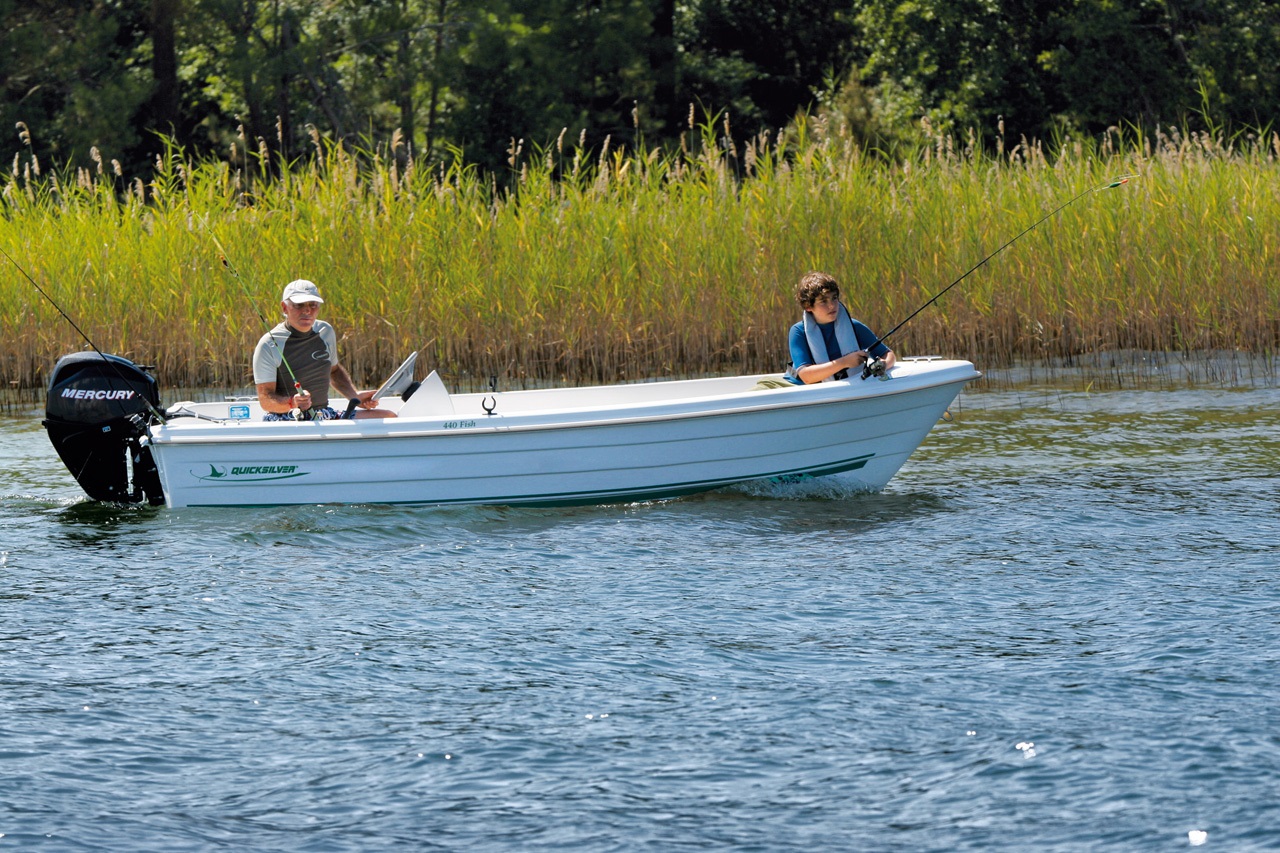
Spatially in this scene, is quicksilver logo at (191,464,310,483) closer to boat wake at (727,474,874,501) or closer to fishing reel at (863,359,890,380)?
boat wake at (727,474,874,501)

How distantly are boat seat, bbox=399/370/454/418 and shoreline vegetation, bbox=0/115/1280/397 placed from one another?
11.6 feet

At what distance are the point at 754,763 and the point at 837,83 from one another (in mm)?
25517

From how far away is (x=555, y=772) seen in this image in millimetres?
4562

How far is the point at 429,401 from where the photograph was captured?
842 centimetres

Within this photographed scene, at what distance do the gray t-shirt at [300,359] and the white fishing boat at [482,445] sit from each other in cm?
36

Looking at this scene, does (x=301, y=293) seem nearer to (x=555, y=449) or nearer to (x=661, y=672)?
(x=555, y=449)

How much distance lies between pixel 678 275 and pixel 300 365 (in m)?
4.36

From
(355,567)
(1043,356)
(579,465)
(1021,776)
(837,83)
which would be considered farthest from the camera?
(837,83)

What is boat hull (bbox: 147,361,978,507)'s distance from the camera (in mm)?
8047

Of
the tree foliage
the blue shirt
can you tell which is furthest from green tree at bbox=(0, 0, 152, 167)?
the blue shirt

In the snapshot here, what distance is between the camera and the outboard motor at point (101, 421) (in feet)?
27.0

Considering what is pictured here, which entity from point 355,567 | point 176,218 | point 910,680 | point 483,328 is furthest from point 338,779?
point 176,218

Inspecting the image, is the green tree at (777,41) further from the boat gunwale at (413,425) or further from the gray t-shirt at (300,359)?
the boat gunwale at (413,425)

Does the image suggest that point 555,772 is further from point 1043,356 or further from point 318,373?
point 1043,356
